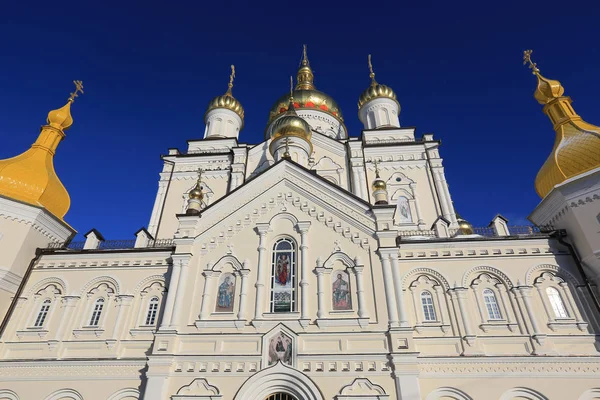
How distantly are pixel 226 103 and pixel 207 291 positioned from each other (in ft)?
58.6

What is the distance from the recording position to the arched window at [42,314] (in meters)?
11.6

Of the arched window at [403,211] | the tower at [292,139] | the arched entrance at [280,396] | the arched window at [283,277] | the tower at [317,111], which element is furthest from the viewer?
the tower at [317,111]

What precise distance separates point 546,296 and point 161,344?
11474 mm

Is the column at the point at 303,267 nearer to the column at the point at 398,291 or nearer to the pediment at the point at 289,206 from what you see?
the pediment at the point at 289,206

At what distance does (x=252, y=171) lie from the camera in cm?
2000

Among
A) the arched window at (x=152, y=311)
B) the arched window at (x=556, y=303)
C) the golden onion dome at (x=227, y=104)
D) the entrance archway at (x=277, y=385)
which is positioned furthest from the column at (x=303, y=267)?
the golden onion dome at (x=227, y=104)

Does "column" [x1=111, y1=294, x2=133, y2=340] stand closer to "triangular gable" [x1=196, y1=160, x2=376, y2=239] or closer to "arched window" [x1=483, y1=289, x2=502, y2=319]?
"triangular gable" [x1=196, y1=160, x2=376, y2=239]

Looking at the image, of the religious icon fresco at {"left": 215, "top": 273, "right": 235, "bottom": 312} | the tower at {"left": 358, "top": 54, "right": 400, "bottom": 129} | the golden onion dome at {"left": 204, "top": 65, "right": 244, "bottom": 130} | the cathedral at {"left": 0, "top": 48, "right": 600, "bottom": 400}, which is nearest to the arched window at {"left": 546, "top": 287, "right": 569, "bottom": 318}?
the cathedral at {"left": 0, "top": 48, "right": 600, "bottom": 400}

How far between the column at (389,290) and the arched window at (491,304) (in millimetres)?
3098

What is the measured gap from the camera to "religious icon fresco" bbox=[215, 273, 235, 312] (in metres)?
10.7

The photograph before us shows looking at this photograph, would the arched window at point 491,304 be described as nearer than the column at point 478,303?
No

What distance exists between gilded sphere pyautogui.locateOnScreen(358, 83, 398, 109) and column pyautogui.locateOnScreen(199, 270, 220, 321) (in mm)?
17852

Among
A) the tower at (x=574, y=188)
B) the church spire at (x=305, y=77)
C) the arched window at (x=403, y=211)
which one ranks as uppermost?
the church spire at (x=305, y=77)

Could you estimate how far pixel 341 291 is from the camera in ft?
34.9
